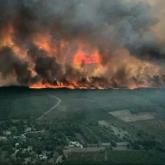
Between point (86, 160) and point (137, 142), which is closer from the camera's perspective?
point (86, 160)

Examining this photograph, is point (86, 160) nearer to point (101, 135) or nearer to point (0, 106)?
point (101, 135)

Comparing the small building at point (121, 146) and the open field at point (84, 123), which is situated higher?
the open field at point (84, 123)

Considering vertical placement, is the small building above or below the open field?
below

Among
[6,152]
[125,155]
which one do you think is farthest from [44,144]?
[125,155]

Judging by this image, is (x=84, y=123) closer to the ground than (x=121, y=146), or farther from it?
farther from it

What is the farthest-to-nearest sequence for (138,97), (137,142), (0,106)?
1. (138,97)
2. (0,106)
3. (137,142)

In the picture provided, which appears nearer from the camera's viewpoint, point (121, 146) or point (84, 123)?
point (121, 146)

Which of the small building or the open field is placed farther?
the small building

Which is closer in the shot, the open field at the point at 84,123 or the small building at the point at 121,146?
the open field at the point at 84,123
